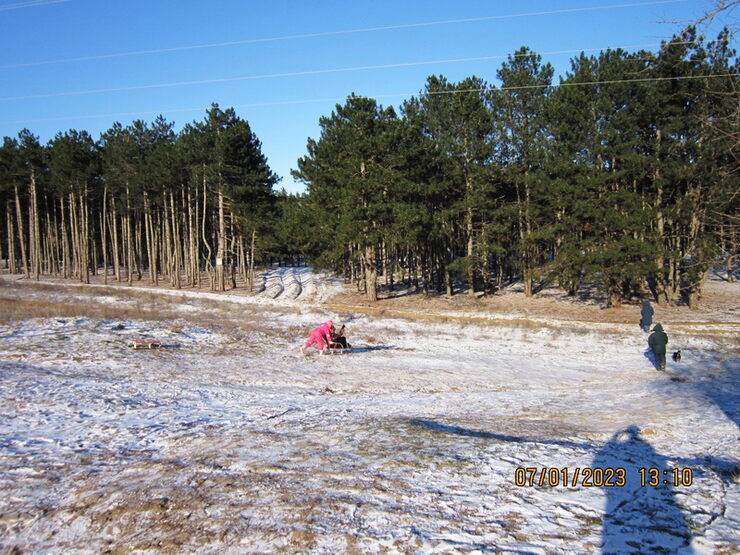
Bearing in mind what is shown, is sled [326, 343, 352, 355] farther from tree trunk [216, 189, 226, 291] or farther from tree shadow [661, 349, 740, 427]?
tree trunk [216, 189, 226, 291]

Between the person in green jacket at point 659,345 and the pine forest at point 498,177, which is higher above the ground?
the pine forest at point 498,177

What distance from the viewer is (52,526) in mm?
4750

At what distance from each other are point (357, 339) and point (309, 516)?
57.1 feet

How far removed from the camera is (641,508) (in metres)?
4.97

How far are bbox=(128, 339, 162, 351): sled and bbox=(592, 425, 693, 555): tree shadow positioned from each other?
14990 millimetres

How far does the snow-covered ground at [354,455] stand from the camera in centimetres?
452

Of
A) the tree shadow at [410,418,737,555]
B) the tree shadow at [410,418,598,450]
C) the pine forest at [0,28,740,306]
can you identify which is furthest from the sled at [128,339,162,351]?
the pine forest at [0,28,740,306]

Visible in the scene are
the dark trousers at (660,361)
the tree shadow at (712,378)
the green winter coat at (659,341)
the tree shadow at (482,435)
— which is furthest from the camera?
the dark trousers at (660,361)

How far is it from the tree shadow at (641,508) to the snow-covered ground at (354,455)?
0.02 m

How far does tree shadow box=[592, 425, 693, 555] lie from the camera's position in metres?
4.29

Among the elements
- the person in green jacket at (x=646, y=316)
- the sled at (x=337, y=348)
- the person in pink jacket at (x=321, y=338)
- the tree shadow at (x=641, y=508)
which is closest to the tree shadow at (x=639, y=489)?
the tree shadow at (x=641, y=508)

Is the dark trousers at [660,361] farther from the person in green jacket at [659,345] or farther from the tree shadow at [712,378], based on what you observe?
the tree shadow at [712,378]

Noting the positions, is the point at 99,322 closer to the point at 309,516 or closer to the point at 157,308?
the point at 157,308

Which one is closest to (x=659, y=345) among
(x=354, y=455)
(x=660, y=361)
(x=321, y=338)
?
(x=660, y=361)
